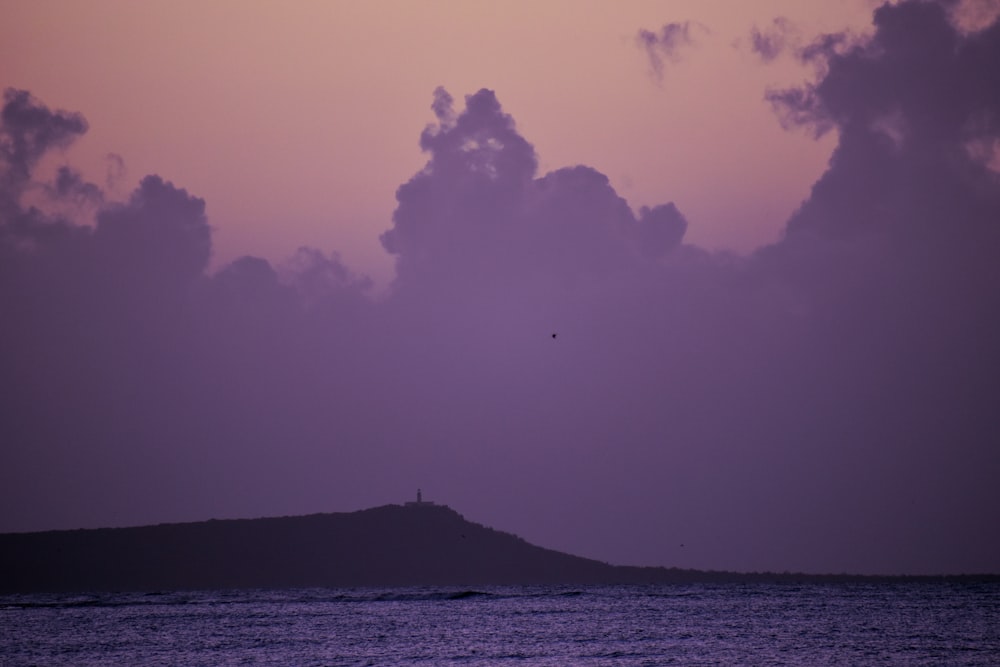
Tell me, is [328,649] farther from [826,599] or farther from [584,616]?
[826,599]

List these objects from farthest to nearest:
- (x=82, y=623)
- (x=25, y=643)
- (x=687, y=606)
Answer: (x=687, y=606)
(x=82, y=623)
(x=25, y=643)

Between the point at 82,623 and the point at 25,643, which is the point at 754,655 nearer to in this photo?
the point at 25,643

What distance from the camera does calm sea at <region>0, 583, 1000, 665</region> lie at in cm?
6962

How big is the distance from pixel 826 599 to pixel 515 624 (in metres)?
59.6

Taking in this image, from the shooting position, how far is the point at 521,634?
88125 mm

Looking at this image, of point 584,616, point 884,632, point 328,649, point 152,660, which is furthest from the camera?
point 584,616

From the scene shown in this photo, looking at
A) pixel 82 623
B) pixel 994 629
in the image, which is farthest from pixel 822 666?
pixel 82 623

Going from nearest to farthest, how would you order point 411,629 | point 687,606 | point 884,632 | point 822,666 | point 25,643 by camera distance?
point 822,666, point 25,643, point 884,632, point 411,629, point 687,606

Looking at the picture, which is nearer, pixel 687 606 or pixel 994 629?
pixel 994 629

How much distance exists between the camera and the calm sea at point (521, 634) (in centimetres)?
6962

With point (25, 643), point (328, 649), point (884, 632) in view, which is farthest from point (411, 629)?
point (884, 632)

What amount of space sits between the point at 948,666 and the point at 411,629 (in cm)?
4324

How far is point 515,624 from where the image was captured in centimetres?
10050

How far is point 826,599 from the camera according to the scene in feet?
480
